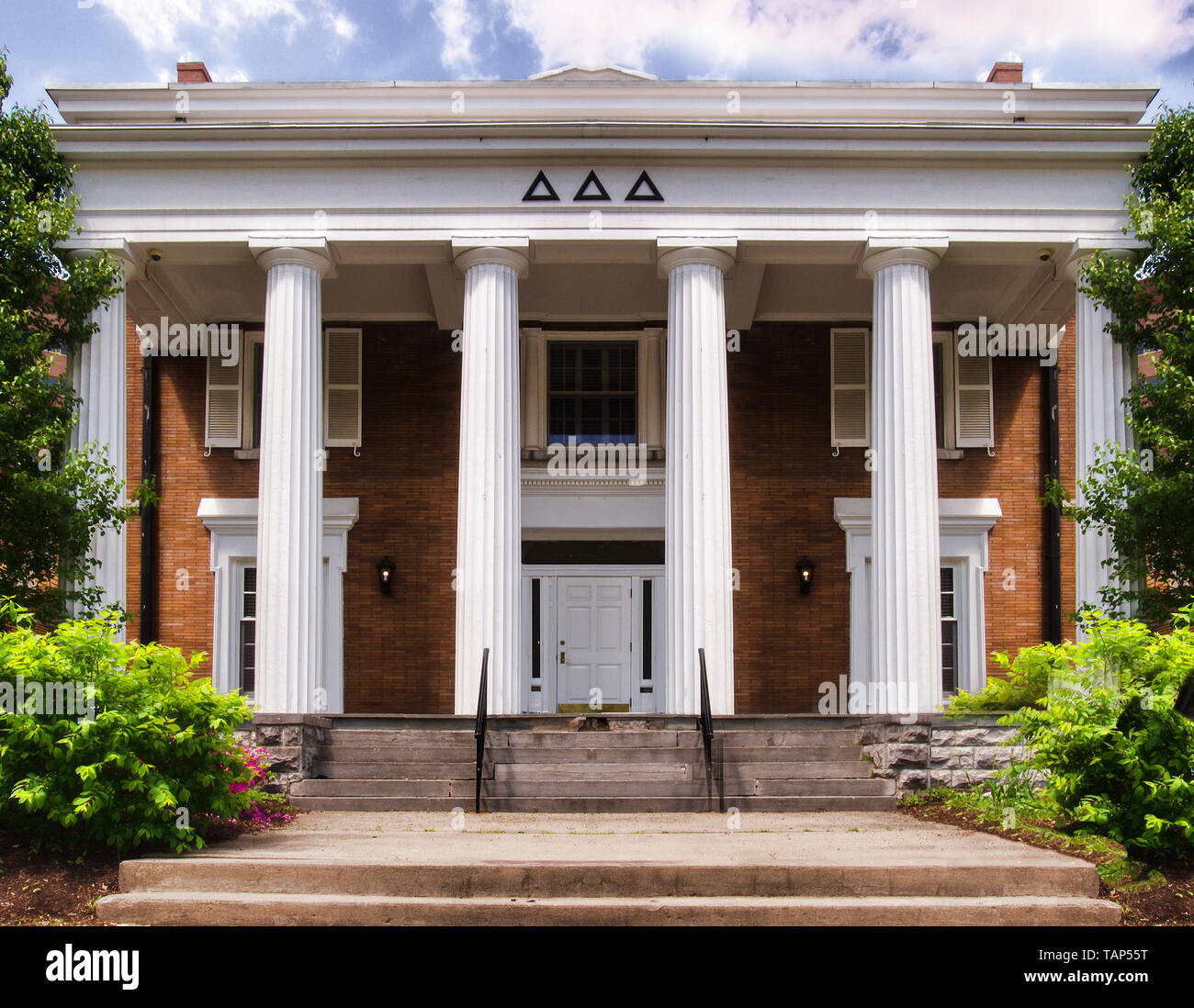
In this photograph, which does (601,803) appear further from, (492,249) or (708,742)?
(492,249)

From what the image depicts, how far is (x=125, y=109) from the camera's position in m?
15.9

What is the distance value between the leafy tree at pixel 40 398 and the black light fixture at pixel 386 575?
194 inches

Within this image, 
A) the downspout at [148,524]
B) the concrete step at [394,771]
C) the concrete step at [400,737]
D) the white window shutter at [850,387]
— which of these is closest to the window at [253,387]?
the downspout at [148,524]

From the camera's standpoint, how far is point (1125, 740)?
856cm

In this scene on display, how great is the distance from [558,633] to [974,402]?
25.6 feet

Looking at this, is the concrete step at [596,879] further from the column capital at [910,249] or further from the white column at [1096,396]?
the column capital at [910,249]

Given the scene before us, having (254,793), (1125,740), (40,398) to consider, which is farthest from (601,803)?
(40,398)

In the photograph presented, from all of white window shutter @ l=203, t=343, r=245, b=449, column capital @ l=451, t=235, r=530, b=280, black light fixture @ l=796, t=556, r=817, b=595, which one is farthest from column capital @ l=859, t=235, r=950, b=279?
white window shutter @ l=203, t=343, r=245, b=449

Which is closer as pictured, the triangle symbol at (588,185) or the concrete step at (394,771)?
the concrete step at (394,771)

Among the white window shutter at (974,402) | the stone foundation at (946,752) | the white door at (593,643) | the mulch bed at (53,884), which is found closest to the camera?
the mulch bed at (53,884)

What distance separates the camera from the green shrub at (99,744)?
26.1ft

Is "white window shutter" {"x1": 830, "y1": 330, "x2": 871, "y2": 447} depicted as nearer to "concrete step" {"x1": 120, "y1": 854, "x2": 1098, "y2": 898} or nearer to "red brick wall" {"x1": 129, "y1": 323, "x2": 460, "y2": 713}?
"red brick wall" {"x1": 129, "y1": 323, "x2": 460, "y2": 713}
